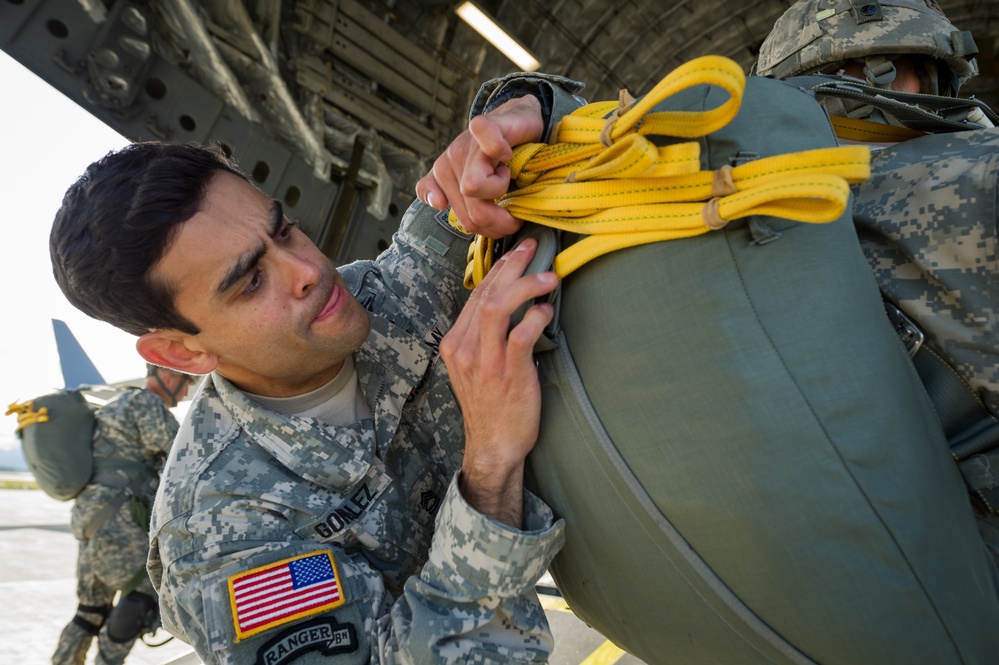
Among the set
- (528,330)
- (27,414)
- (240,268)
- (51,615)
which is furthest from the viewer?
(51,615)

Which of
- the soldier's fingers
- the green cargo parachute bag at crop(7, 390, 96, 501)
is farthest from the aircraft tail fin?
the soldier's fingers

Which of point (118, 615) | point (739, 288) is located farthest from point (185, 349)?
point (118, 615)

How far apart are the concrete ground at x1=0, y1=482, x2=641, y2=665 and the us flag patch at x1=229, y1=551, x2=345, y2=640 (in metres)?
2.00

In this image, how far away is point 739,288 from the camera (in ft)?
2.30

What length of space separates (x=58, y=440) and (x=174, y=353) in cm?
291

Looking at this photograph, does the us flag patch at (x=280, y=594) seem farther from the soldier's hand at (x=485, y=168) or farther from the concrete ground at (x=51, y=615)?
the concrete ground at (x=51, y=615)

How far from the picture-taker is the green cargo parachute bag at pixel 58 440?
3.49m

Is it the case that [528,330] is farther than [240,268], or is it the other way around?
[240,268]

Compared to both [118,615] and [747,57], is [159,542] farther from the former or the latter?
[747,57]

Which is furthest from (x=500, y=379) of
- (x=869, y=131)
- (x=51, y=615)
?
(x=51, y=615)

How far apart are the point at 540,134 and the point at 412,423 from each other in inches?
26.1

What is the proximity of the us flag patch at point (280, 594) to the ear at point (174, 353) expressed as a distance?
19.7 inches

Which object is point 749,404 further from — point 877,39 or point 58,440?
point 58,440

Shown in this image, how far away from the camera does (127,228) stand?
1.17 metres
